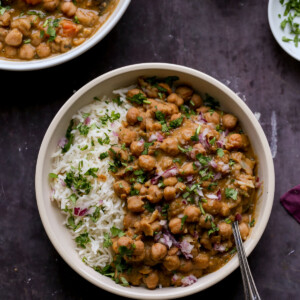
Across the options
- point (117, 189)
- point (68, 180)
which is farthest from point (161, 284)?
point (68, 180)

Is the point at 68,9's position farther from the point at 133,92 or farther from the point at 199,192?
the point at 199,192

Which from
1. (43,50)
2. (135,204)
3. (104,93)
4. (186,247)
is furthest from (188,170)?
(43,50)

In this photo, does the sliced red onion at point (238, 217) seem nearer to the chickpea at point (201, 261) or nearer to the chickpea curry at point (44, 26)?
the chickpea at point (201, 261)

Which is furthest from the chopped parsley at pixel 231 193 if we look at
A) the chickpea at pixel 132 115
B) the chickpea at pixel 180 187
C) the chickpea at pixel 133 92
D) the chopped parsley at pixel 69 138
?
the chopped parsley at pixel 69 138

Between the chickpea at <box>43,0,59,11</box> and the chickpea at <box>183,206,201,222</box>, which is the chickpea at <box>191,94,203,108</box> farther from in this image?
the chickpea at <box>43,0,59,11</box>

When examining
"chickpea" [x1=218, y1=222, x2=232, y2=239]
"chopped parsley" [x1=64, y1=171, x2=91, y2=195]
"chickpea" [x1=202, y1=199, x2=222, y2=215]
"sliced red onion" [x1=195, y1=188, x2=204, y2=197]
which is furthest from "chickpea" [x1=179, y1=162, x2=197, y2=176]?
"chopped parsley" [x1=64, y1=171, x2=91, y2=195]

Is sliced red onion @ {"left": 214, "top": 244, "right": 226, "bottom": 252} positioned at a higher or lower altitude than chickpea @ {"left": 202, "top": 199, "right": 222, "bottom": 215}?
lower
